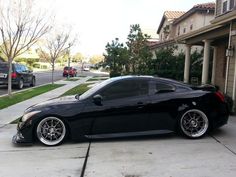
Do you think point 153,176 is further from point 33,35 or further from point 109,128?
point 33,35

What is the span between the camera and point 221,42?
16.8 meters

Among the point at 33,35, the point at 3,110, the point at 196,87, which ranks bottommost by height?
the point at 3,110

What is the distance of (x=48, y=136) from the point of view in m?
7.46

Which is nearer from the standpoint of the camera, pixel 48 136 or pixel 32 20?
pixel 48 136

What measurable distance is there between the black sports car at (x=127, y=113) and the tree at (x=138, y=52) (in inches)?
604

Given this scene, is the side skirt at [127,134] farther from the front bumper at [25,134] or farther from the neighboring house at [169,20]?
the neighboring house at [169,20]

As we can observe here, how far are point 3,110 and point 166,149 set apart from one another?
7.74 metres

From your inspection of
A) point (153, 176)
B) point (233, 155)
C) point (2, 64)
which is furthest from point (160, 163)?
point (2, 64)

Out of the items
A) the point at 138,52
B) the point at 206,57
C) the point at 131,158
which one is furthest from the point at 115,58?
the point at 131,158

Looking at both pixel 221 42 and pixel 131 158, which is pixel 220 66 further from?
pixel 131 158

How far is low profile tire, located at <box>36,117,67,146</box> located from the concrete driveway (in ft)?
0.51

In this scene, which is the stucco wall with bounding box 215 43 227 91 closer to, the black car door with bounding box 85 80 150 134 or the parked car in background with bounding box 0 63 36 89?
the black car door with bounding box 85 80 150 134

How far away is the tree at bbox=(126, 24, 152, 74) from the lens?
2370 cm

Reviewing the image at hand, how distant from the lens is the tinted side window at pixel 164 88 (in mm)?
7785
